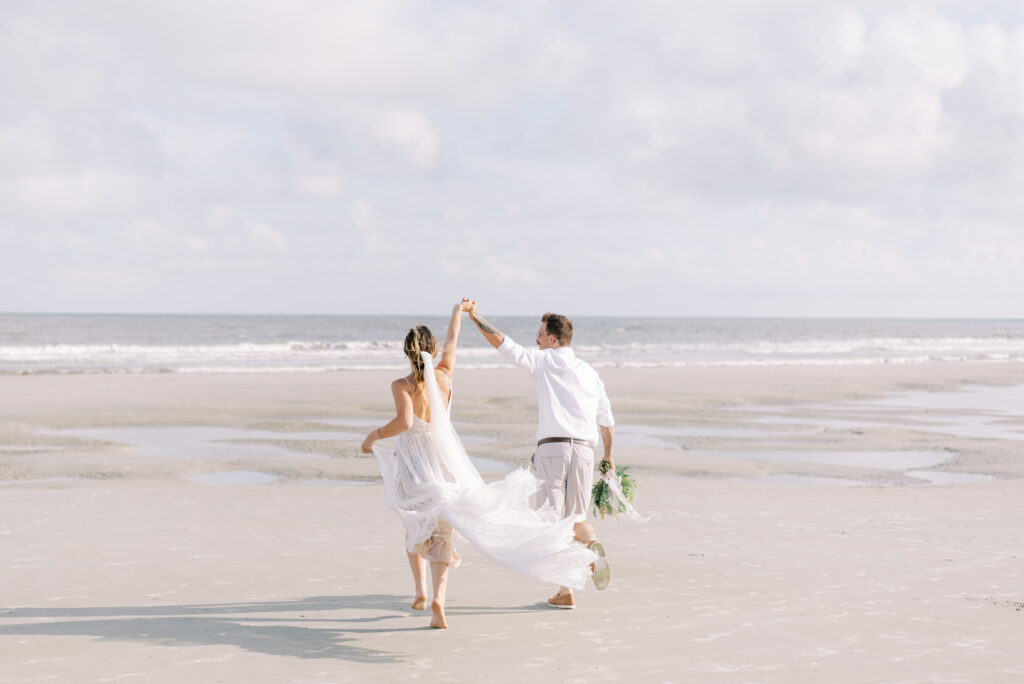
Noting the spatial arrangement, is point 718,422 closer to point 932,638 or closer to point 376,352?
point 932,638

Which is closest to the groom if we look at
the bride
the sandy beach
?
the bride

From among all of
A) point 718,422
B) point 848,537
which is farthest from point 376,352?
point 848,537

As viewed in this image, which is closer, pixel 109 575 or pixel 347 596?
pixel 347 596

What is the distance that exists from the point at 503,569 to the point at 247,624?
94.9 inches

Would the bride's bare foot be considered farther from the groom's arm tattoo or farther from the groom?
the groom's arm tattoo

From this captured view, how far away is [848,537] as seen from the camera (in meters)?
8.80

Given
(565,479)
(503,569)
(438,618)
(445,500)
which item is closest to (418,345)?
(445,500)

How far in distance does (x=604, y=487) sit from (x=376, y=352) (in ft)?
154

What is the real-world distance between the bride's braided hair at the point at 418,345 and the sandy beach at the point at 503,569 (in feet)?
5.68

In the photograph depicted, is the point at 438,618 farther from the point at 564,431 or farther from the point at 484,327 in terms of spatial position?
the point at 484,327

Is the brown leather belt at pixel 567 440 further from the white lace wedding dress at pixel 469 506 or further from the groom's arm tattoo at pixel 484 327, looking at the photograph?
the groom's arm tattoo at pixel 484 327

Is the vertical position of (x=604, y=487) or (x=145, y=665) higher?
(x=604, y=487)

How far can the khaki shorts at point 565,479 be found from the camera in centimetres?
638

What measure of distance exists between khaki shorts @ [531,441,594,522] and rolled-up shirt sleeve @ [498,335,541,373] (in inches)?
23.4
